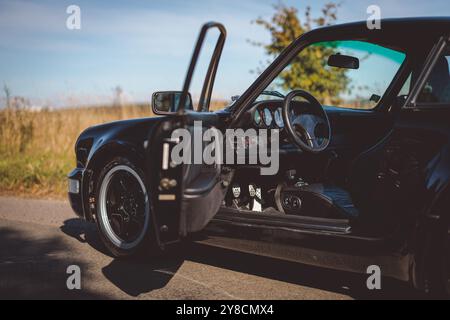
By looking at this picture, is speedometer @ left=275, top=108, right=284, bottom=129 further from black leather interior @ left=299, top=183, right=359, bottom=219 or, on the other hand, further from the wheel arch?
the wheel arch

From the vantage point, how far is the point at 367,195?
3229 millimetres

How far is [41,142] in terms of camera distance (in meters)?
10.7

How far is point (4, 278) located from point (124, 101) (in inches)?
333

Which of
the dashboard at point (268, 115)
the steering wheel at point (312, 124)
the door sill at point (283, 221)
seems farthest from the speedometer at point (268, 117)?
the door sill at point (283, 221)

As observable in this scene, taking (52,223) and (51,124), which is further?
(51,124)

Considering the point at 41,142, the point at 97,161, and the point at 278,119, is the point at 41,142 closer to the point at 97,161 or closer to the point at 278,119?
the point at 97,161

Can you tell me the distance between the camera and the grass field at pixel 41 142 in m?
8.27

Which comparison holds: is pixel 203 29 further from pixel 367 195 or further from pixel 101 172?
pixel 101 172

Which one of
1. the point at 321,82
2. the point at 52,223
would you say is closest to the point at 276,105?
the point at 52,223

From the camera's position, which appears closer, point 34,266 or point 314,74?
point 34,266

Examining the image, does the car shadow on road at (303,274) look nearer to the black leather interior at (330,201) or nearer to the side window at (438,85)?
the black leather interior at (330,201)

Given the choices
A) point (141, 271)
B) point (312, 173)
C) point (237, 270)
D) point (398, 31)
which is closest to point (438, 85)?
point (398, 31)

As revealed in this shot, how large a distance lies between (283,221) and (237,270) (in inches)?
30.0

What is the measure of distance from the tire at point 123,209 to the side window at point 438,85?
203cm
